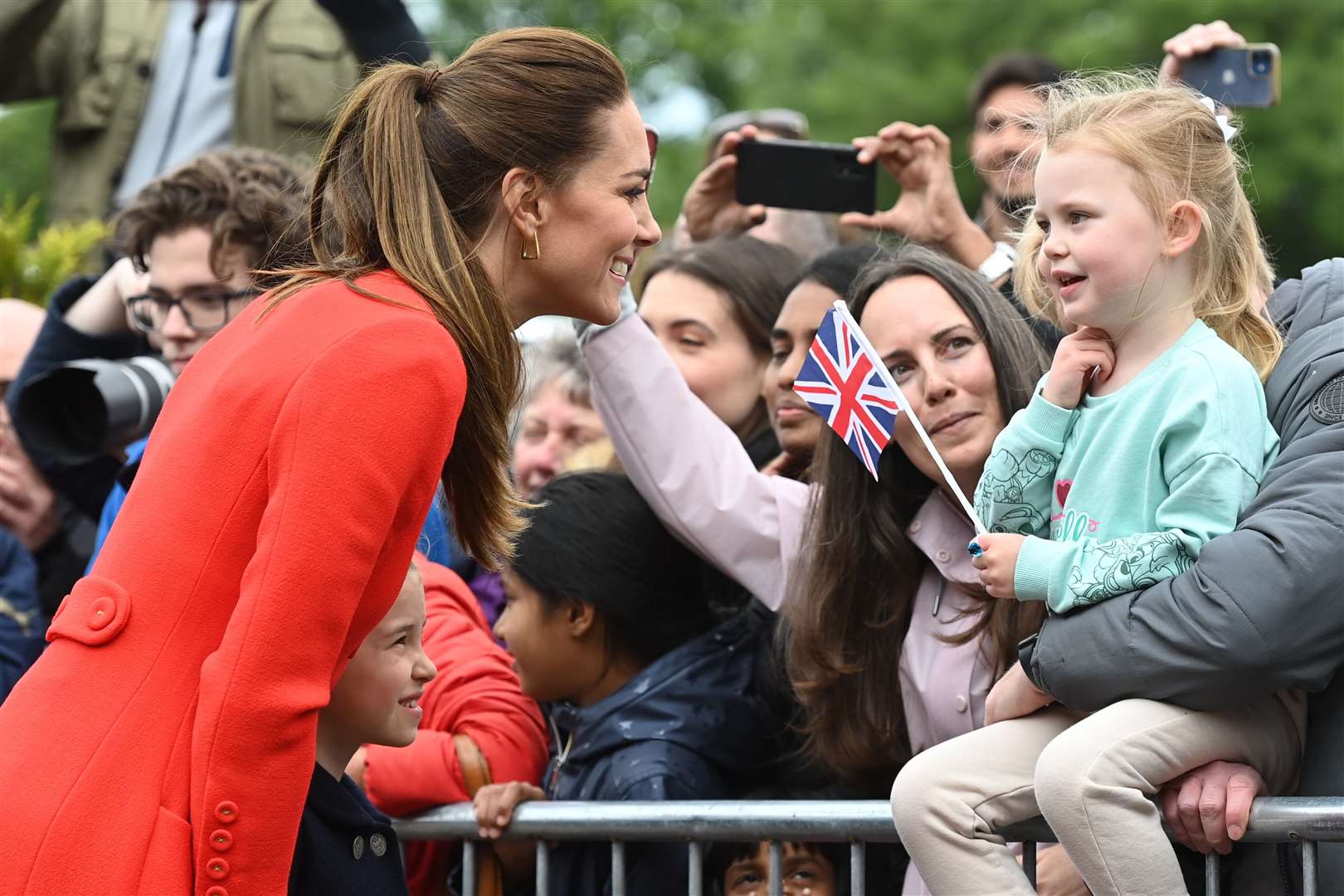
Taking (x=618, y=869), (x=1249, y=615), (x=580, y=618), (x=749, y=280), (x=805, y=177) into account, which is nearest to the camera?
(x=1249, y=615)

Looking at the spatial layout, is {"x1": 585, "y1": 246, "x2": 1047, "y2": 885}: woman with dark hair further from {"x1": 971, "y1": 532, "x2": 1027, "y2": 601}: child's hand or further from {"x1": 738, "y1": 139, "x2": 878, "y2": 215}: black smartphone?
{"x1": 738, "y1": 139, "x2": 878, "y2": 215}: black smartphone

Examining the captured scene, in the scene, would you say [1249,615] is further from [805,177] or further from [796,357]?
[805,177]

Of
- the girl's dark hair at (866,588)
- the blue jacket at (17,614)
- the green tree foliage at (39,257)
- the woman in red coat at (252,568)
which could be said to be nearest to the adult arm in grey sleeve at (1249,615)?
the girl's dark hair at (866,588)

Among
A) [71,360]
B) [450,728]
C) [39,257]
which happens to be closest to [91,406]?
[71,360]

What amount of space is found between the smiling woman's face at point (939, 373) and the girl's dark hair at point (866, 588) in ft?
0.10

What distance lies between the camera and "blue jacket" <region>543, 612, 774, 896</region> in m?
3.67

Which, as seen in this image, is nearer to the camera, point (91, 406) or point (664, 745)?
point (664, 745)

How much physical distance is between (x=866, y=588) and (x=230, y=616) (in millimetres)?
1586

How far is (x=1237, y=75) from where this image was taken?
437 centimetres

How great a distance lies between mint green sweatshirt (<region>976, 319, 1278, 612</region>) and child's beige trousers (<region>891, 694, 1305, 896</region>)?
0.22 metres

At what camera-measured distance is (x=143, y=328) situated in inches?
185

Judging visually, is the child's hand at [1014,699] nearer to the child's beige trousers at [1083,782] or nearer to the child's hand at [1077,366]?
the child's beige trousers at [1083,782]

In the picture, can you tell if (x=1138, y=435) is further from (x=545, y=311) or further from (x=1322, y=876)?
(x=545, y=311)

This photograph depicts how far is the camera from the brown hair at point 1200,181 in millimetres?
2990
